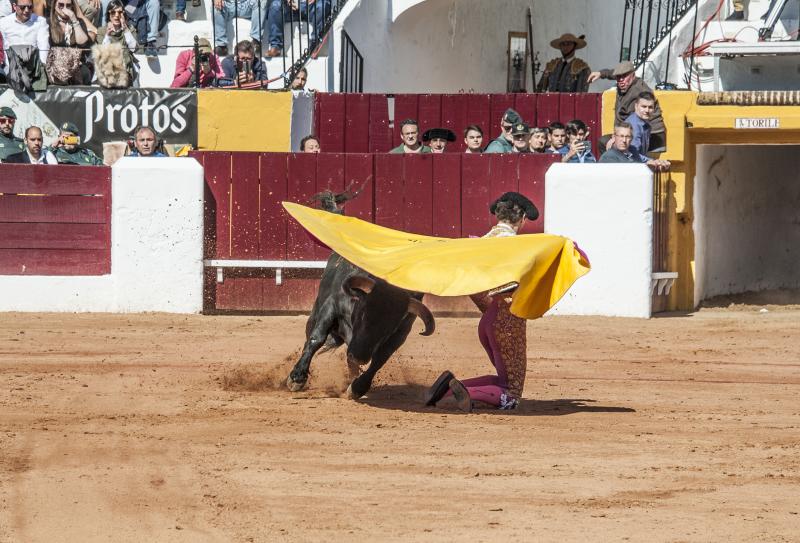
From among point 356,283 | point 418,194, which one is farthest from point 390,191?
point 356,283

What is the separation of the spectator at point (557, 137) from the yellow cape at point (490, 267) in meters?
5.16

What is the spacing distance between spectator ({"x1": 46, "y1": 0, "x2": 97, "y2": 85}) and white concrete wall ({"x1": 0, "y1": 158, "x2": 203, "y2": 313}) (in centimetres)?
223

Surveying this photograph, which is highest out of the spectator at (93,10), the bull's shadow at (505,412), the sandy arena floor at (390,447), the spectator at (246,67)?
the spectator at (93,10)

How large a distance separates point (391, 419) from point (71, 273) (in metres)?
5.58

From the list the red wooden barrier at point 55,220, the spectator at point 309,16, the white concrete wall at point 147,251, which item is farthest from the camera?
the spectator at point 309,16

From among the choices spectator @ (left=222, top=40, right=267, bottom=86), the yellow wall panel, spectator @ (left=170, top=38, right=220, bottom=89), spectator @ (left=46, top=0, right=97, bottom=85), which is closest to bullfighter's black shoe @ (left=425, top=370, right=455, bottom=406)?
the yellow wall panel

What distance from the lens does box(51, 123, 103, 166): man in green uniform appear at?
11648mm

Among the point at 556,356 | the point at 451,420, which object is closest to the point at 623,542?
the point at 451,420

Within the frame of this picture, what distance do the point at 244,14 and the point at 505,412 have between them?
879cm

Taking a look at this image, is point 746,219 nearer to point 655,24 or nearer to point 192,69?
point 655,24

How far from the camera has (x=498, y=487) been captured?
16.3 feet

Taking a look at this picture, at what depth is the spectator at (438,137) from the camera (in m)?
11.9

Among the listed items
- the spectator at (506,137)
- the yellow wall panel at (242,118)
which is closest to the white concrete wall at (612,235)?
the spectator at (506,137)

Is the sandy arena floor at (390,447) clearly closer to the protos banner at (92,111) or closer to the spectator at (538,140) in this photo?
A: the spectator at (538,140)
